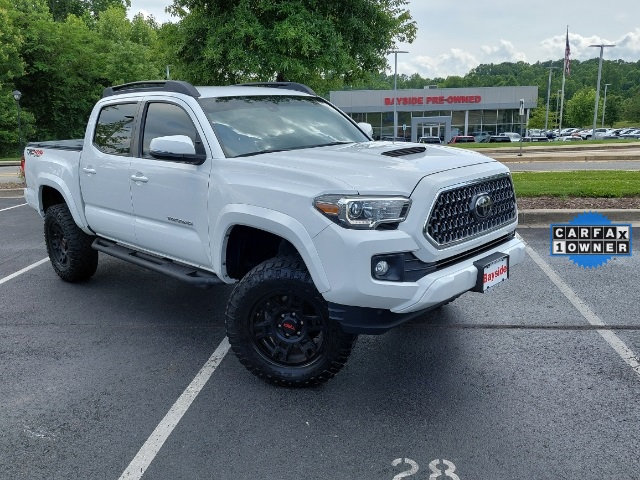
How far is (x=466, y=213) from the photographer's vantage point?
12.2 ft

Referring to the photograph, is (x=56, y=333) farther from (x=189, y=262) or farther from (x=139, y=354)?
(x=189, y=262)

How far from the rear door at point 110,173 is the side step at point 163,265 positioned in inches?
4.6

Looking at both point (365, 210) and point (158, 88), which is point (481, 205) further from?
point (158, 88)

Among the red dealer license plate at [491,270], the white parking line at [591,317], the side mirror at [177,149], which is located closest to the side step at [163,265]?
the side mirror at [177,149]

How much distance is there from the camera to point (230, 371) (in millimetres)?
4160

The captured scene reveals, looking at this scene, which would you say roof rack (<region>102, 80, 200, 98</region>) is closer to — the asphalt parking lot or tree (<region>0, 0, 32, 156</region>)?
the asphalt parking lot

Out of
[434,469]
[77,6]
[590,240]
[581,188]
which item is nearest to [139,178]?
[434,469]

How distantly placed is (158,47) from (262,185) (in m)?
14.2

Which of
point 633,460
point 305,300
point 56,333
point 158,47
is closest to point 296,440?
point 305,300

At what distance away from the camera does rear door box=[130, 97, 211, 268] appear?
13.7ft

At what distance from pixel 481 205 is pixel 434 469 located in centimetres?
171

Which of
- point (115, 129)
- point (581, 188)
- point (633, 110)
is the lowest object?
point (633, 110)

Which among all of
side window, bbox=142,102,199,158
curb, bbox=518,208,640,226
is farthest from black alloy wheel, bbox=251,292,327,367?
curb, bbox=518,208,640,226

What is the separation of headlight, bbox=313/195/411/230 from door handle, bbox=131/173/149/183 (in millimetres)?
1961
